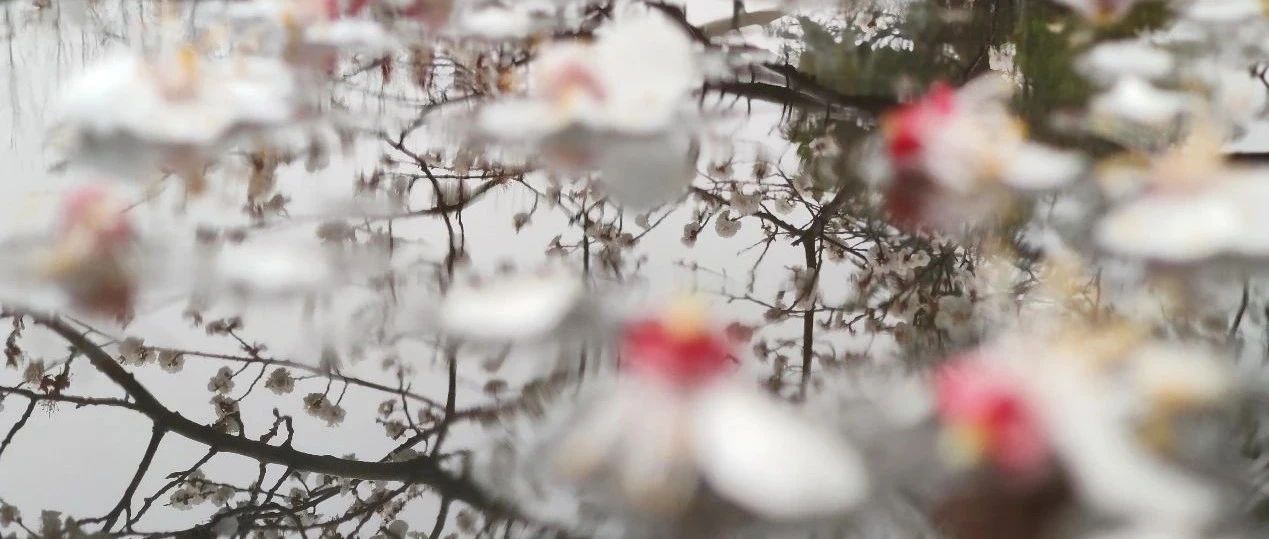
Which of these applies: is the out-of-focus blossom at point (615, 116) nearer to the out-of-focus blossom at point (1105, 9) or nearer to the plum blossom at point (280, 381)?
the plum blossom at point (280, 381)

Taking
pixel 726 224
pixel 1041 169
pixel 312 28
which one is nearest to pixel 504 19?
pixel 312 28

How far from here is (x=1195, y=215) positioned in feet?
1.15

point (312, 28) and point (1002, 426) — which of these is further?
point (312, 28)

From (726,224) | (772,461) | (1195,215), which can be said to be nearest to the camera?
(772,461)

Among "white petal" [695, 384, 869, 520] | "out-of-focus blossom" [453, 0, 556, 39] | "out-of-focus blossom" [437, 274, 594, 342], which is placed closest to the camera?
"white petal" [695, 384, 869, 520]

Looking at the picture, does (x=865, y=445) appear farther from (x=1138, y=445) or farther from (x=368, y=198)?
(x=368, y=198)

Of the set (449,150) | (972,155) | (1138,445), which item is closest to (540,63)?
(449,150)

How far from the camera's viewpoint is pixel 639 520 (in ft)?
0.87

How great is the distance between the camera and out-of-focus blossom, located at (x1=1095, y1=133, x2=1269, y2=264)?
342 millimetres

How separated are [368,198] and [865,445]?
32 cm

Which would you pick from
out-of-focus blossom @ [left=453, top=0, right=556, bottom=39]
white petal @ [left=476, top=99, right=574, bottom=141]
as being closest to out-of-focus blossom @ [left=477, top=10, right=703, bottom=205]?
white petal @ [left=476, top=99, right=574, bottom=141]

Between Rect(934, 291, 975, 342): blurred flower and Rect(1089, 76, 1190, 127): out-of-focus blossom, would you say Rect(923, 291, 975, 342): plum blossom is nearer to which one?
Rect(934, 291, 975, 342): blurred flower

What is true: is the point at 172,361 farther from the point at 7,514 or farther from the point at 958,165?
the point at 958,165

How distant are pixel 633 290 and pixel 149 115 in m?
0.26
